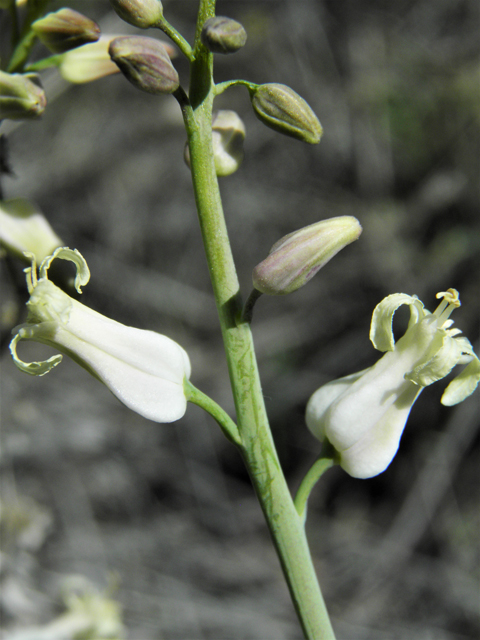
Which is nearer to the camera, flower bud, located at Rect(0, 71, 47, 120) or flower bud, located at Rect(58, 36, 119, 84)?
flower bud, located at Rect(0, 71, 47, 120)

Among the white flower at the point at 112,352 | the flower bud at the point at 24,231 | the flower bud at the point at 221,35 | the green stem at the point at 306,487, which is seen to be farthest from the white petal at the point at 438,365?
the flower bud at the point at 24,231

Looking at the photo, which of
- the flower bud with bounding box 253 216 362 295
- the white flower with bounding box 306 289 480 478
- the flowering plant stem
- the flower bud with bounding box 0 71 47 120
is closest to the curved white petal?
the white flower with bounding box 306 289 480 478

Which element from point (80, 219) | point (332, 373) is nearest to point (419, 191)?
point (332, 373)

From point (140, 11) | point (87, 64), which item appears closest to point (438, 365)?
point (140, 11)

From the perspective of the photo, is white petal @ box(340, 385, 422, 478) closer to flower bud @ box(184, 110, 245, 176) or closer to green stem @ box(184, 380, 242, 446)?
green stem @ box(184, 380, 242, 446)

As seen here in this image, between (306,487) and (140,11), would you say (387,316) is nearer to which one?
(306,487)

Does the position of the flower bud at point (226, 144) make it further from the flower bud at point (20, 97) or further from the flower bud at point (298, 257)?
the flower bud at point (20, 97)
